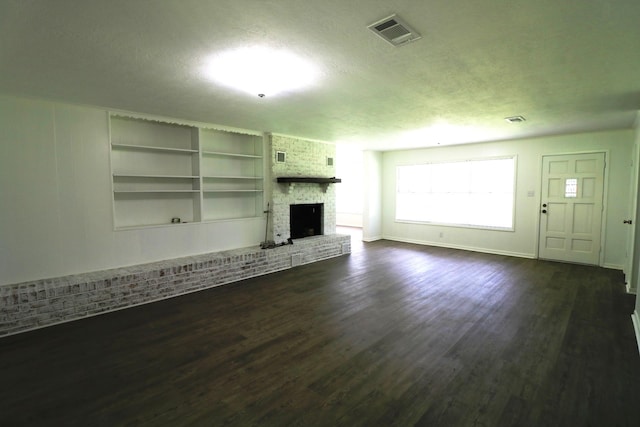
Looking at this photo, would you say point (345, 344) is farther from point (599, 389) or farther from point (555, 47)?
point (555, 47)

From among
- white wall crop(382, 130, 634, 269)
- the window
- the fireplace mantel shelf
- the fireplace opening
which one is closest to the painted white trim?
white wall crop(382, 130, 634, 269)

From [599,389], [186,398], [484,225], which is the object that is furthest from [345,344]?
[484,225]

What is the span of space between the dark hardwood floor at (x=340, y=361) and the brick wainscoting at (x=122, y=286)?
7.3 inches

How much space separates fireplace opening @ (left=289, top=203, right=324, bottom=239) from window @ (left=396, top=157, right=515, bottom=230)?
2724mm

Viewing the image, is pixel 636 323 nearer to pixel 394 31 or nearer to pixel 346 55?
pixel 394 31

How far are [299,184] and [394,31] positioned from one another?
15.5 feet

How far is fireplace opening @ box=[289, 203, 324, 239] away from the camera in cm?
688

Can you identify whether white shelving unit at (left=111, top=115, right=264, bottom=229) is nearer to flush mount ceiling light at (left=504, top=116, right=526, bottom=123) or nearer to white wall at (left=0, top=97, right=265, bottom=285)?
white wall at (left=0, top=97, right=265, bottom=285)

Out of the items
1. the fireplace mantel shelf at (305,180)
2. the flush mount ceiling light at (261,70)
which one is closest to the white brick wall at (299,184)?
the fireplace mantel shelf at (305,180)

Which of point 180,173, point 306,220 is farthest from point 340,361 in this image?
point 306,220

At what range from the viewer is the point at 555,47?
237cm

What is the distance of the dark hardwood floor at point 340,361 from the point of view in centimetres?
215

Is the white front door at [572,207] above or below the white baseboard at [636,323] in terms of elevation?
above

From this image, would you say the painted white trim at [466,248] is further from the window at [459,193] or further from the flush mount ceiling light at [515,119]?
the flush mount ceiling light at [515,119]
